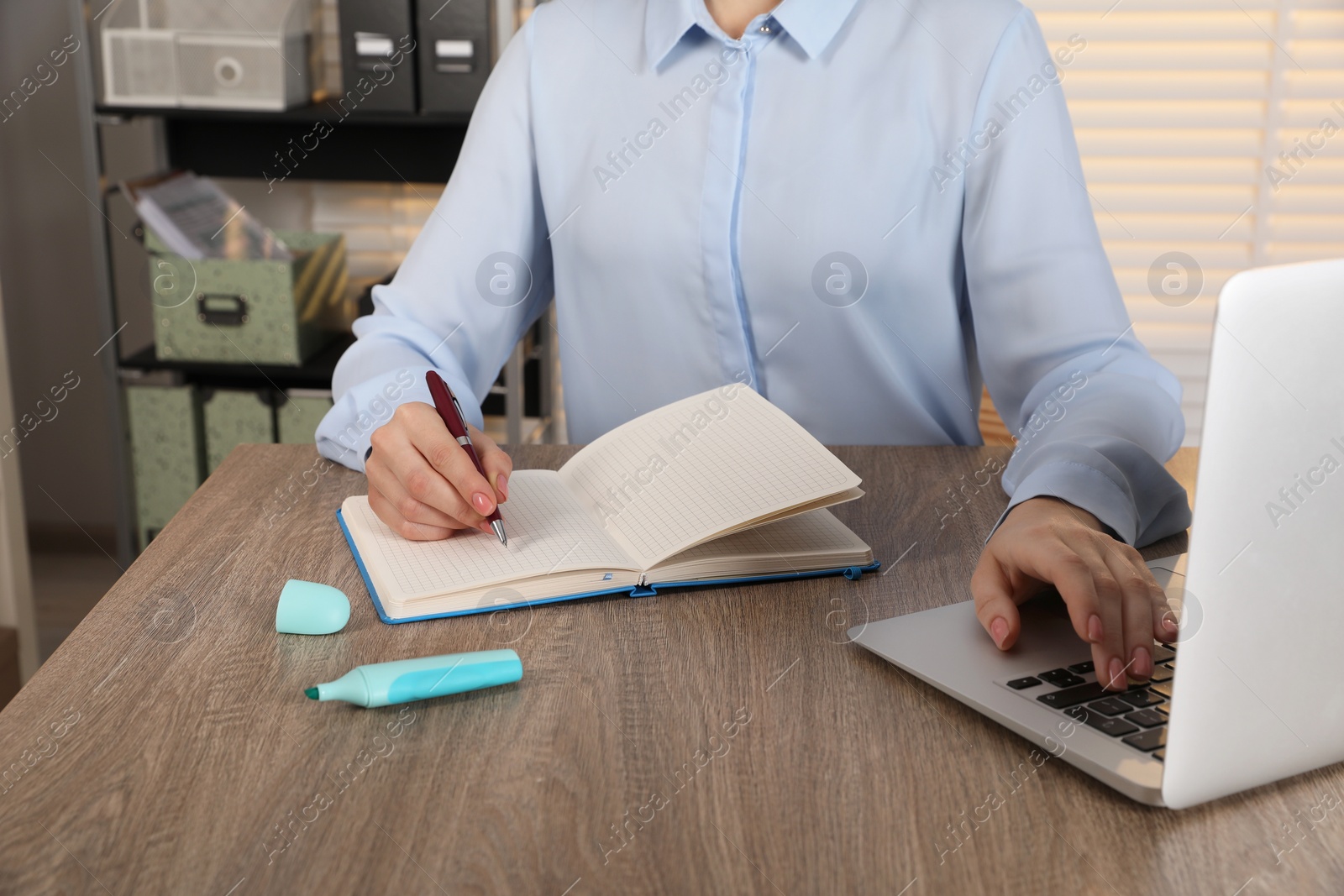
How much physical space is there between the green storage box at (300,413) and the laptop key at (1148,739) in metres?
1.88

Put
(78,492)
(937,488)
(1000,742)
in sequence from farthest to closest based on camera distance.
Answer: (78,492) < (937,488) < (1000,742)

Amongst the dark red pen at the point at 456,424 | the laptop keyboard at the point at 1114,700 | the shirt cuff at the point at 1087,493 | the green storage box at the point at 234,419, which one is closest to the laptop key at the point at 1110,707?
the laptop keyboard at the point at 1114,700

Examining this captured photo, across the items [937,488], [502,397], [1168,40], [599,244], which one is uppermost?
[1168,40]

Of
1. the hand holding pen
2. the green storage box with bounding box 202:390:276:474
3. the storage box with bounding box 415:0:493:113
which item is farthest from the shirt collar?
the green storage box with bounding box 202:390:276:474

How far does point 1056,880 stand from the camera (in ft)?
1.65

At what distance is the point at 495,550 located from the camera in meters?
0.82

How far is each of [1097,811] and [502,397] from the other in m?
1.86

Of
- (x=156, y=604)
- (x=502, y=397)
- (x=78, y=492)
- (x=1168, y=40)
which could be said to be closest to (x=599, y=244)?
(x=156, y=604)

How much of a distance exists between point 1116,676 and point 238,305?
1.93 meters

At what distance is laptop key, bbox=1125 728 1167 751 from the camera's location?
1.85ft

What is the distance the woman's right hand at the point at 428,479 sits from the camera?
83cm

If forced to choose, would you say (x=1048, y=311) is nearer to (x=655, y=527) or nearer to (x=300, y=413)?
(x=655, y=527)

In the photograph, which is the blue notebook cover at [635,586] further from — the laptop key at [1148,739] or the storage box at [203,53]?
the storage box at [203,53]

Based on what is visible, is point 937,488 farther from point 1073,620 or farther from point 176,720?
point 176,720
